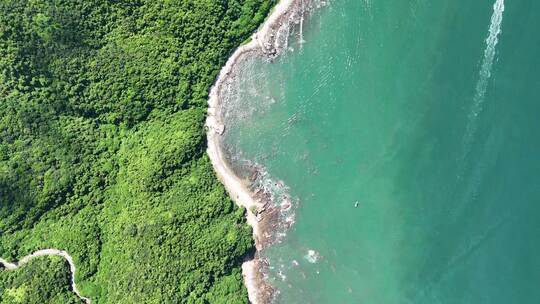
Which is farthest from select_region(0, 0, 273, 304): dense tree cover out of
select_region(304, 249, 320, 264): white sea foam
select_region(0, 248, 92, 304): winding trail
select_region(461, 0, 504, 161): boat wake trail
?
select_region(461, 0, 504, 161): boat wake trail

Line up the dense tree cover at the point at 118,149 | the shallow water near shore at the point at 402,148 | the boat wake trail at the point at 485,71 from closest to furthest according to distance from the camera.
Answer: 1. the dense tree cover at the point at 118,149
2. the shallow water near shore at the point at 402,148
3. the boat wake trail at the point at 485,71

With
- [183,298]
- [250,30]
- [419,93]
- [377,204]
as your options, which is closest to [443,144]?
[419,93]

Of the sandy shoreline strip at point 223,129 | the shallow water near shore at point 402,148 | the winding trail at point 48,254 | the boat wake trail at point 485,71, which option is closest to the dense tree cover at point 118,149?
the winding trail at point 48,254

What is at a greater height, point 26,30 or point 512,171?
point 26,30

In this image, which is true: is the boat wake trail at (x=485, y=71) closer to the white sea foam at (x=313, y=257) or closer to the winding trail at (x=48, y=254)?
the white sea foam at (x=313, y=257)

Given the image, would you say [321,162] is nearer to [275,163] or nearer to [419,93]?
[275,163]

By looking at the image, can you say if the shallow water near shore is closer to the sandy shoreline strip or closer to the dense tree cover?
the sandy shoreline strip

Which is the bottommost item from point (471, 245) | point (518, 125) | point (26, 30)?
point (471, 245)
